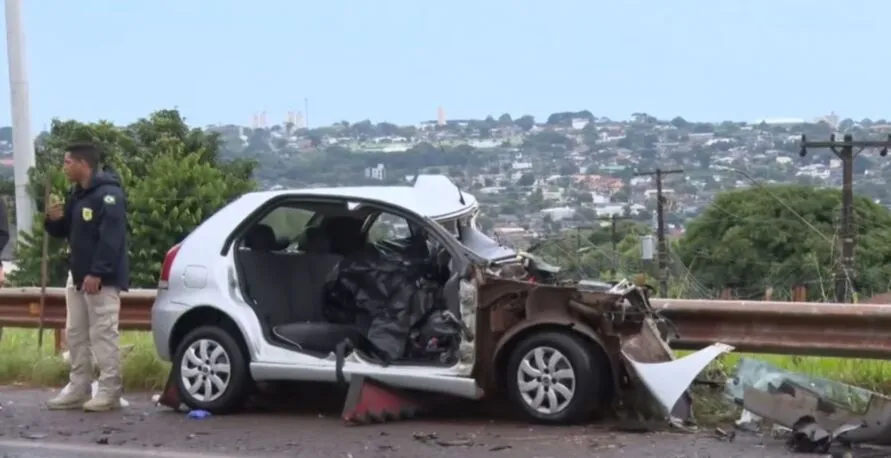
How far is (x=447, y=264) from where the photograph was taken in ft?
28.9

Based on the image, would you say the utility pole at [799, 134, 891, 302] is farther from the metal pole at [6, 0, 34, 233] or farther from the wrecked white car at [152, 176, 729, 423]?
the wrecked white car at [152, 176, 729, 423]

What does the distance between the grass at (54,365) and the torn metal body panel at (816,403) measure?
4.41 metres

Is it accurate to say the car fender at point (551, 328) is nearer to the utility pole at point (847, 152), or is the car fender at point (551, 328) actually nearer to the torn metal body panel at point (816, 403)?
the torn metal body panel at point (816, 403)

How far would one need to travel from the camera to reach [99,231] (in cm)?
907

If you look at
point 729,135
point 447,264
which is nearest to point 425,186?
point 447,264

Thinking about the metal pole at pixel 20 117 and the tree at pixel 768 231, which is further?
the tree at pixel 768 231

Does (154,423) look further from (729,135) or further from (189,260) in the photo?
→ (729,135)

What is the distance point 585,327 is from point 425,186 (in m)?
1.65

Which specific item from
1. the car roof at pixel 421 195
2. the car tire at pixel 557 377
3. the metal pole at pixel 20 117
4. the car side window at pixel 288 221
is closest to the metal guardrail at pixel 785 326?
the car tire at pixel 557 377

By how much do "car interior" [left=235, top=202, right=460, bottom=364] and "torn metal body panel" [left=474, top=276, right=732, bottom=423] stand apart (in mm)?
256

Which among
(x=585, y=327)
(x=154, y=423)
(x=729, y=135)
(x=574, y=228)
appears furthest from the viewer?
(x=729, y=135)

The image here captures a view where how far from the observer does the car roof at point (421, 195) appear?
8758 mm

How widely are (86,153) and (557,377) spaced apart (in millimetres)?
3489

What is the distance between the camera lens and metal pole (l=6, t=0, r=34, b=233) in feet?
76.0
